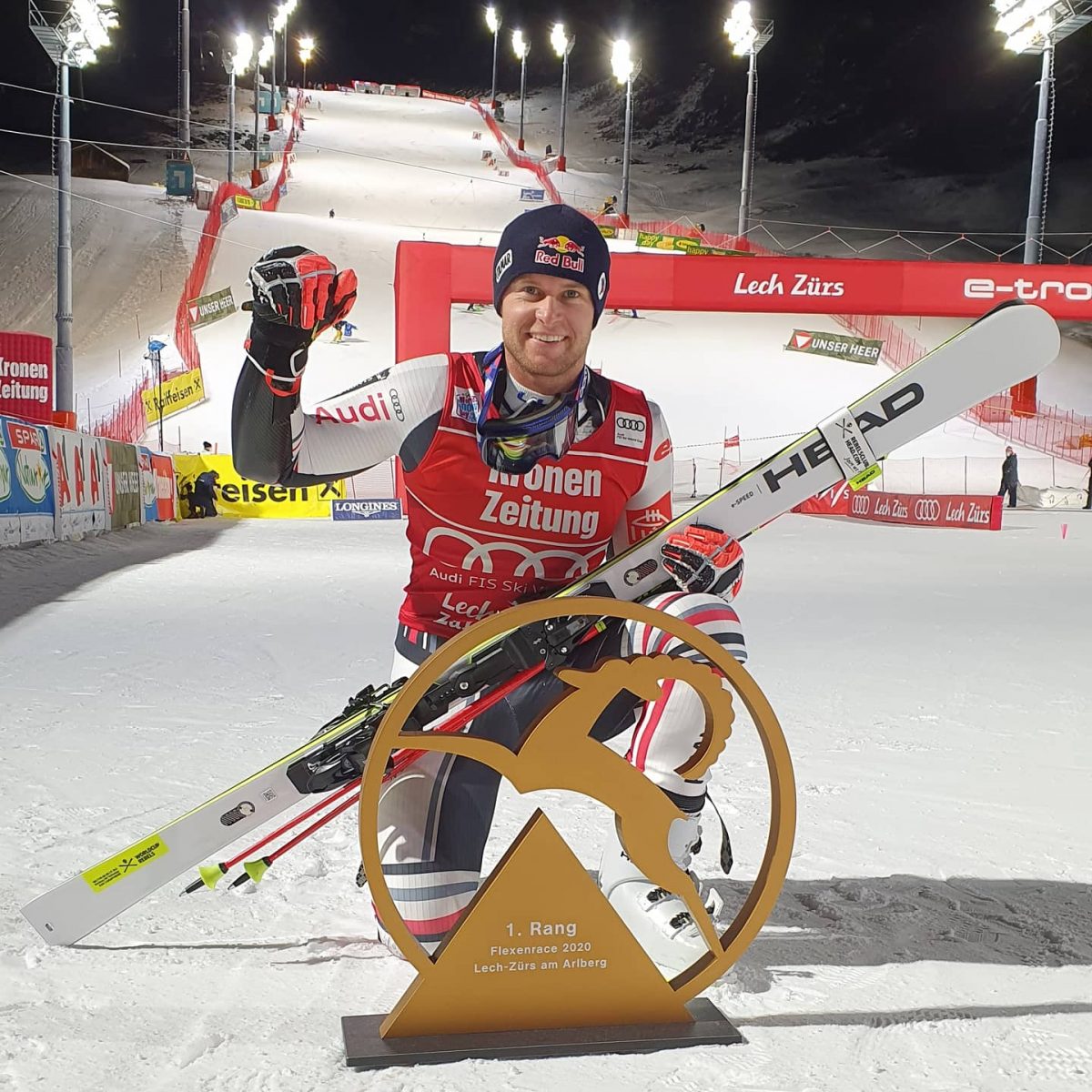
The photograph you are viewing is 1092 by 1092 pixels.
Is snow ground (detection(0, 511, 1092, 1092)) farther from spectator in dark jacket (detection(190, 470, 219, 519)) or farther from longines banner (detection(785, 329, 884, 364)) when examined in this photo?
longines banner (detection(785, 329, 884, 364))

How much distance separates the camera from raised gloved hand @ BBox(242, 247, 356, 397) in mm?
1953

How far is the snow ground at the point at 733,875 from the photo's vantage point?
1739 millimetres

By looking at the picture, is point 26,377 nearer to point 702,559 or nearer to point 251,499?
point 251,499

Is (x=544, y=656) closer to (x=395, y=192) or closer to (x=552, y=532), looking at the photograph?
(x=552, y=532)

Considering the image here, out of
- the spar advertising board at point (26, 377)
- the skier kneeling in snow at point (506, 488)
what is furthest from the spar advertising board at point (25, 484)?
the skier kneeling in snow at point (506, 488)

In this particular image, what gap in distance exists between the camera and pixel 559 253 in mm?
2191

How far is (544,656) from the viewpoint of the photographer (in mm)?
2012

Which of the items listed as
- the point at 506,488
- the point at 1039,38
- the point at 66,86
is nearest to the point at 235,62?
the point at 66,86

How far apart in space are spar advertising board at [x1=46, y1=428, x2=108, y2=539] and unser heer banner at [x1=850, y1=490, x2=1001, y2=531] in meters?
11.3

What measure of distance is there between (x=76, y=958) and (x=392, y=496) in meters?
16.9

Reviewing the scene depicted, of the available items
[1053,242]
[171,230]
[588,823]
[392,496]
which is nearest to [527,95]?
[1053,242]

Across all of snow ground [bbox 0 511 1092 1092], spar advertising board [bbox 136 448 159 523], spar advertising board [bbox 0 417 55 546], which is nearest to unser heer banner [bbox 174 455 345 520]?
spar advertising board [bbox 136 448 159 523]

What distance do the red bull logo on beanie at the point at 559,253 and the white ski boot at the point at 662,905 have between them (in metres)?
1.11

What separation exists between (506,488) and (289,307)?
567 mm
